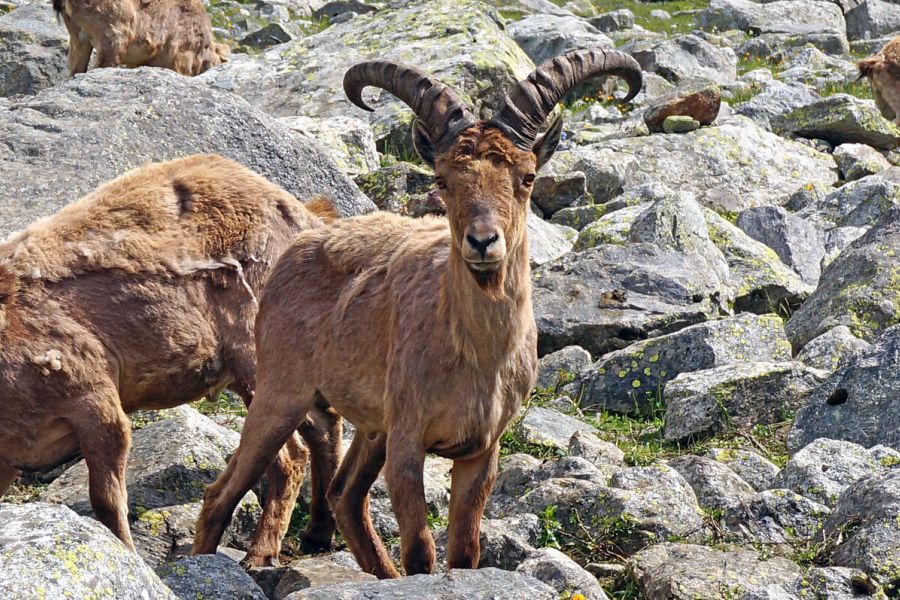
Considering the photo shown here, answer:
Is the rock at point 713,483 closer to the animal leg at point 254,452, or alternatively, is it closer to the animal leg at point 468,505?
the animal leg at point 468,505

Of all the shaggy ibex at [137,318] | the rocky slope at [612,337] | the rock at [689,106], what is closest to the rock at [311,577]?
the rocky slope at [612,337]

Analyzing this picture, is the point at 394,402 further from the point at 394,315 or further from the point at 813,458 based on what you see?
the point at 813,458

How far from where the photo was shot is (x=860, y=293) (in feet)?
35.7

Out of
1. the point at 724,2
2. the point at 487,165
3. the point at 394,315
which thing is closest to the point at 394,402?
the point at 394,315

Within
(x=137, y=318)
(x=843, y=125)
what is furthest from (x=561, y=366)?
(x=843, y=125)

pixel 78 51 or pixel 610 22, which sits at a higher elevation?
pixel 78 51

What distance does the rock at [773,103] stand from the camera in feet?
65.7

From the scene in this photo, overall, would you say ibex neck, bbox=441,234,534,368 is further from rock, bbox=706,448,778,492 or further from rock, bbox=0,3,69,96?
rock, bbox=0,3,69,96

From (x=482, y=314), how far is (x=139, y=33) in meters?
16.1

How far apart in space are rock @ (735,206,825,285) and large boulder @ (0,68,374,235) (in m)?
4.14

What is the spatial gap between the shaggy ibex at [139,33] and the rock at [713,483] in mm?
15061

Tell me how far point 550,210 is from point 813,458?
779 centimetres

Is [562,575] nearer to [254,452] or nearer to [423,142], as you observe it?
[254,452]

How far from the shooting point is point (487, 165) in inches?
266
